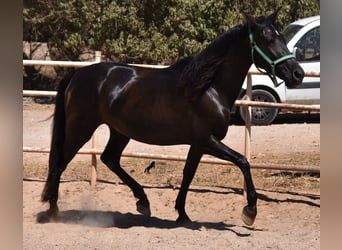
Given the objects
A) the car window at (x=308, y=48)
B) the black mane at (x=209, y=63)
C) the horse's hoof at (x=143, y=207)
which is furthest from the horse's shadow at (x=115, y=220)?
the car window at (x=308, y=48)

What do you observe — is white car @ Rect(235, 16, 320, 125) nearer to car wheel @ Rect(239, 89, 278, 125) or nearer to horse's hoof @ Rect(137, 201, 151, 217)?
car wheel @ Rect(239, 89, 278, 125)

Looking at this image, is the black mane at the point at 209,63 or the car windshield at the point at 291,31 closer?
the black mane at the point at 209,63

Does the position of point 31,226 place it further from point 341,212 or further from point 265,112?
point 265,112

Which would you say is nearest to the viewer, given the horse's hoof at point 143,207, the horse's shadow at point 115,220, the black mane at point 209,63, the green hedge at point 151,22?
Result: the black mane at point 209,63

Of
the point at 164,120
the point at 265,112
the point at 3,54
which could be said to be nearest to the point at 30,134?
the point at 265,112

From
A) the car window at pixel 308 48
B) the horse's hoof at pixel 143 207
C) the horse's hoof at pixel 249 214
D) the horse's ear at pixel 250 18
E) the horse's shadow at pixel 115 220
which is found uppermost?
the horse's ear at pixel 250 18

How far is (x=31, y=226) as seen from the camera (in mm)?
4816

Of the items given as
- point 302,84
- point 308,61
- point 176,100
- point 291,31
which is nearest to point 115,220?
point 176,100

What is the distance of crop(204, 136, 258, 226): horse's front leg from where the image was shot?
4.20 meters

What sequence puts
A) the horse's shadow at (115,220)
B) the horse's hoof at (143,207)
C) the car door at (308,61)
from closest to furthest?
the horse's shadow at (115,220) → the horse's hoof at (143,207) → the car door at (308,61)

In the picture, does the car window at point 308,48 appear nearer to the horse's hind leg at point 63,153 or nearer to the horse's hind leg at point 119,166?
the horse's hind leg at point 119,166

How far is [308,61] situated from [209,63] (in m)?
4.86

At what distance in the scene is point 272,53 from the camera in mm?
4191

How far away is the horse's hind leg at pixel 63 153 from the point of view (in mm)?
4891
